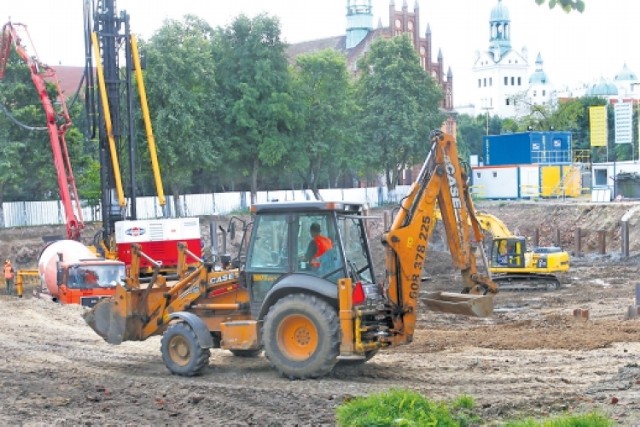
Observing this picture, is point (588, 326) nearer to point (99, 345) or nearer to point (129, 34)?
point (99, 345)

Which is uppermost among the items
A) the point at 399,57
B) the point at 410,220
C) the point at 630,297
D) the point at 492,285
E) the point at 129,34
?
the point at 399,57

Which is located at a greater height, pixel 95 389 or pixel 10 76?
pixel 10 76

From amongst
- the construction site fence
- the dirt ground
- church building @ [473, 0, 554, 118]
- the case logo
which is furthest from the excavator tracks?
church building @ [473, 0, 554, 118]

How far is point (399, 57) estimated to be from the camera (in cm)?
6288

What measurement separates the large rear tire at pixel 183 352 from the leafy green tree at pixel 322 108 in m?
40.7

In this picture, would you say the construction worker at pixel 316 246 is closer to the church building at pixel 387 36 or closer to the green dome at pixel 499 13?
the church building at pixel 387 36

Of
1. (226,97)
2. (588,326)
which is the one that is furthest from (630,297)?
(226,97)

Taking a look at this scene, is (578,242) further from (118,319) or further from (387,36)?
(387,36)

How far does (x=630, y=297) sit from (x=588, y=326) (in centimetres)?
908

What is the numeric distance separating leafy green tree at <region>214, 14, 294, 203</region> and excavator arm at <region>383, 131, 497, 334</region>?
37.8 m

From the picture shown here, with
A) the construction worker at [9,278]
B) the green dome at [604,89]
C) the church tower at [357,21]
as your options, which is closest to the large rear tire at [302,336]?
the construction worker at [9,278]

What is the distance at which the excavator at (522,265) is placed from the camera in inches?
1328

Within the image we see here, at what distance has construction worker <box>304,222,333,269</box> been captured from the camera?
1366 centimetres

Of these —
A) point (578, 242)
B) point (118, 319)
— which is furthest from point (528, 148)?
point (118, 319)
